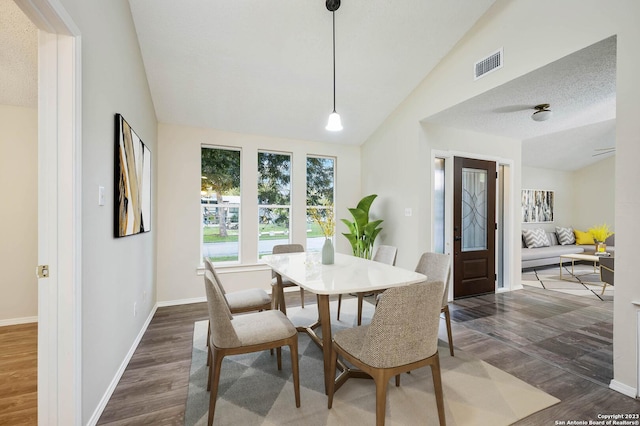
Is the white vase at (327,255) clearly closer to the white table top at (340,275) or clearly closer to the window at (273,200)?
the white table top at (340,275)

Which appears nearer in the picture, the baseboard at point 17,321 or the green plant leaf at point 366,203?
the baseboard at point 17,321

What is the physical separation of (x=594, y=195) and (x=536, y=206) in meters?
1.77

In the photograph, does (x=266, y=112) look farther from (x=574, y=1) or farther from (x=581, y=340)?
(x=581, y=340)

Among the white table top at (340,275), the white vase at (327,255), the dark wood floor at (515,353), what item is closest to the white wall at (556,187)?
the dark wood floor at (515,353)

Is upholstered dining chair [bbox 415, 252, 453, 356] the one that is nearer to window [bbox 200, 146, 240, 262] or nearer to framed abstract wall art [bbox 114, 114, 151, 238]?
framed abstract wall art [bbox 114, 114, 151, 238]

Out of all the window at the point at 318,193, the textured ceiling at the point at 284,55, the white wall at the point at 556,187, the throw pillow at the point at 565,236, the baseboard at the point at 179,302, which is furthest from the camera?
the white wall at the point at 556,187

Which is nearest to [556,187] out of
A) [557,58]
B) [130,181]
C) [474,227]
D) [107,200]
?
[474,227]

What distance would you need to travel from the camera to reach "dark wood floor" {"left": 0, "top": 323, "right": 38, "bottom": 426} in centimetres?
175

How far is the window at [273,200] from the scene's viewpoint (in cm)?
453

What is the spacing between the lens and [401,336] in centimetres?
147

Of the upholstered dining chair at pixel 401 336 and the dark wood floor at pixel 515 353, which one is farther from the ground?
the upholstered dining chair at pixel 401 336

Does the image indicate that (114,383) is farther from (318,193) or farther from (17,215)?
(318,193)

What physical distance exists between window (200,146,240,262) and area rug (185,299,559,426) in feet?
6.56

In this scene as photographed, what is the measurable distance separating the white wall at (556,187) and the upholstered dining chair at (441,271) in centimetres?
647
